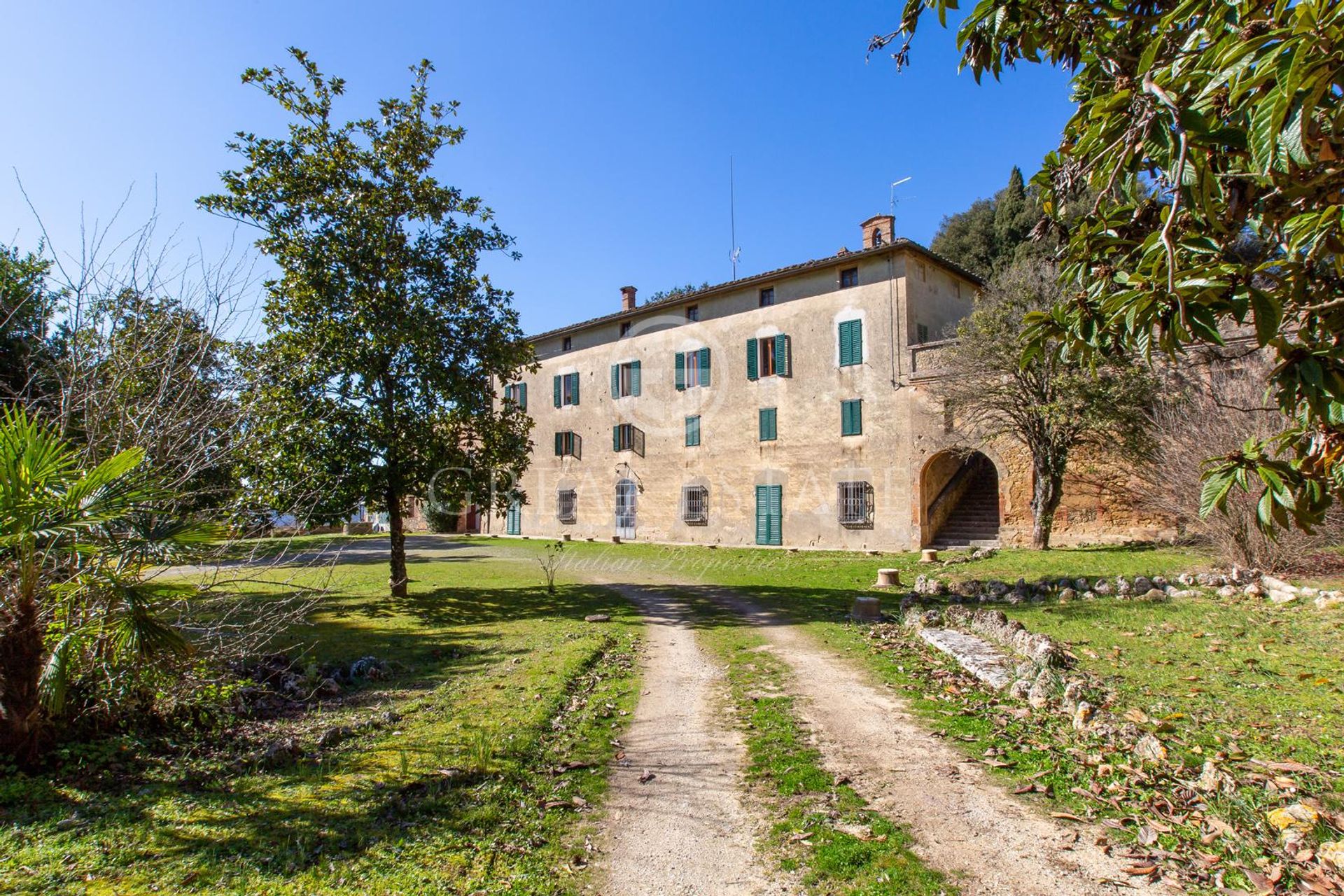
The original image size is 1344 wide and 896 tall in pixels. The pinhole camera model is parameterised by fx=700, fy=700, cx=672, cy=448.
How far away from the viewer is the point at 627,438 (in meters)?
28.1

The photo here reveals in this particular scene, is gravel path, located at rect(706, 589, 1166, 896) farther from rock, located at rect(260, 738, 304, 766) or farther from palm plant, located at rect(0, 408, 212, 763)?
palm plant, located at rect(0, 408, 212, 763)

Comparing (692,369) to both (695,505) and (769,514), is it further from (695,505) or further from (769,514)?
(769,514)

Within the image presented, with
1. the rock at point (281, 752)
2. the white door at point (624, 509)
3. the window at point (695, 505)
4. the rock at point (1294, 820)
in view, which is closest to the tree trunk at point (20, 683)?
the rock at point (281, 752)

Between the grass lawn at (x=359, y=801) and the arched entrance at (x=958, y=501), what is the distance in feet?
50.6

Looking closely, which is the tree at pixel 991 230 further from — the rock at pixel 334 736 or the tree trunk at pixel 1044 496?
the rock at pixel 334 736

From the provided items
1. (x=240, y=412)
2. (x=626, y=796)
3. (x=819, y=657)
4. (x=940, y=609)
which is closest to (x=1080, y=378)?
(x=940, y=609)

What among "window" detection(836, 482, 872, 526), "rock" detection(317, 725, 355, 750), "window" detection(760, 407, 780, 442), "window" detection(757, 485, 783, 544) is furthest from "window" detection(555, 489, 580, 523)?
"rock" detection(317, 725, 355, 750)

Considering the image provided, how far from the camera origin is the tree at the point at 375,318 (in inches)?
464

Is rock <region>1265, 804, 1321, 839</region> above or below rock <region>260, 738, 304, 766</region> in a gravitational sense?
above

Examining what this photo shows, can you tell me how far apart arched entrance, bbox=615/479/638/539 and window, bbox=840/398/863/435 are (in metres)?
9.26

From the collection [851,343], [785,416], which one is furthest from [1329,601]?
[785,416]

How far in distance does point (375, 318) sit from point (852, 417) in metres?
14.6

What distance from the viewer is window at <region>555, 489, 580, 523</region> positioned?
30391 millimetres

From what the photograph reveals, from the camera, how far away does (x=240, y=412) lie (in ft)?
18.9
